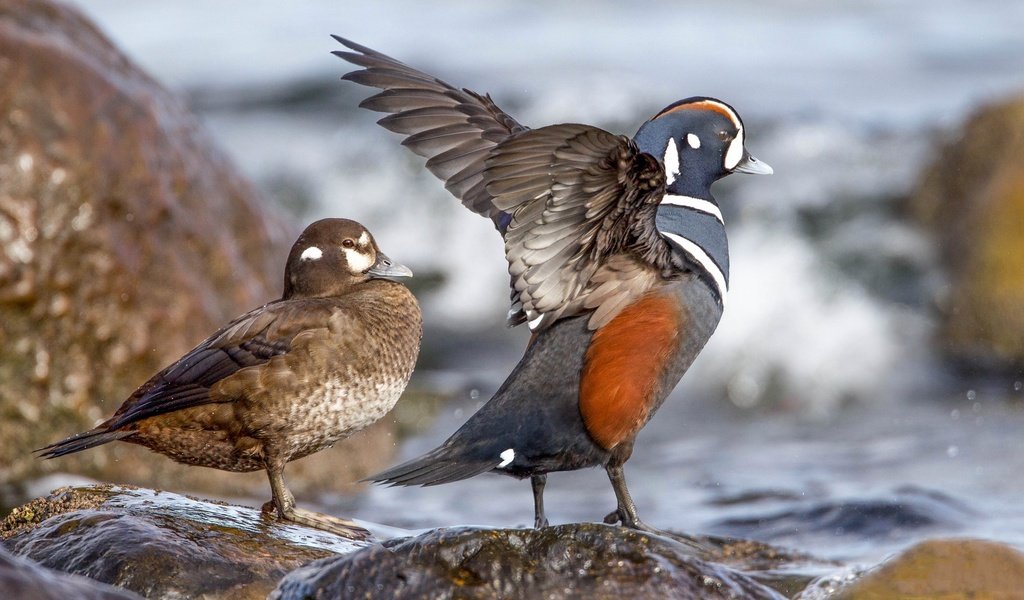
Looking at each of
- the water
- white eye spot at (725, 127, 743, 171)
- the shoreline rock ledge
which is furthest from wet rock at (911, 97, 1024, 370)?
the shoreline rock ledge

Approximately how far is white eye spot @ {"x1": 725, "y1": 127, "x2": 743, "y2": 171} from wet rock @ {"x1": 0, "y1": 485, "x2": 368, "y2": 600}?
6.62 ft

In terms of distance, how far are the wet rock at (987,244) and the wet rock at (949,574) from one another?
656 centimetres

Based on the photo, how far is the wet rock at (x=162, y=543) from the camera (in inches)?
155

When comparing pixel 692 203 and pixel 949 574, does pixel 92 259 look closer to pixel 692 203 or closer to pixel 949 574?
pixel 692 203

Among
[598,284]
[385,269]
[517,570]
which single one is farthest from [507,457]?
[385,269]

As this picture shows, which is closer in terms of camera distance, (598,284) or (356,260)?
(598,284)

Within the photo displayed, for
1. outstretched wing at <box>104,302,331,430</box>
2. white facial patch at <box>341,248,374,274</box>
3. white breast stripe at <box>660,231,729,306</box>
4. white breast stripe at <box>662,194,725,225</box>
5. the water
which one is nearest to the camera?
outstretched wing at <box>104,302,331,430</box>

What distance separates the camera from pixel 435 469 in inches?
175

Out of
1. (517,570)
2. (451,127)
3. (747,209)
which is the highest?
(451,127)

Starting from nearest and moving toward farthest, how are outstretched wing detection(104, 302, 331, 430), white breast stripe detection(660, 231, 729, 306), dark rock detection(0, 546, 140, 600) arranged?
dark rock detection(0, 546, 140, 600), outstretched wing detection(104, 302, 331, 430), white breast stripe detection(660, 231, 729, 306)

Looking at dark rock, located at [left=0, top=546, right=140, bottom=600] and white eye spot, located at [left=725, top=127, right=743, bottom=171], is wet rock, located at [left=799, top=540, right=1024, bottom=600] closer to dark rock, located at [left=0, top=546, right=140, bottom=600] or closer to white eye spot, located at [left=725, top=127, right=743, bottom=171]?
white eye spot, located at [left=725, top=127, right=743, bottom=171]

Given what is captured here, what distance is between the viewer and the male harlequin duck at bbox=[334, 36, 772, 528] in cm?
416

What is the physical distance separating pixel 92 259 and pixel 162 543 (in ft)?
10.2

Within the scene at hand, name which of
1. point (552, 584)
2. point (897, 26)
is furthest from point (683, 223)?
point (897, 26)
